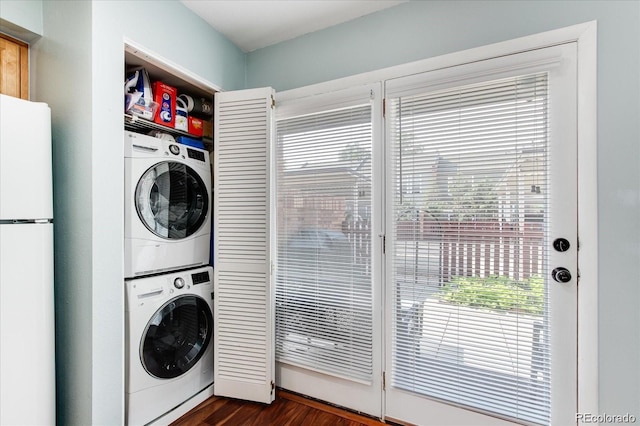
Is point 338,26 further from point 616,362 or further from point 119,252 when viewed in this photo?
→ point 616,362

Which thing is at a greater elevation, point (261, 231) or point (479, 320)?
point (261, 231)

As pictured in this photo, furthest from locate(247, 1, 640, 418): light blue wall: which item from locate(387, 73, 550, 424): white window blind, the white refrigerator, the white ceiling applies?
the white refrigerator

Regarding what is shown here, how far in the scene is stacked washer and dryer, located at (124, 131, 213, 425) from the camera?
1.62 m

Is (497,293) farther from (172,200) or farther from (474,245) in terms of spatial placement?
(172,200)

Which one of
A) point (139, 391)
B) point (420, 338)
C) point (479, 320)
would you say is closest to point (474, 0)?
point (479, 320)

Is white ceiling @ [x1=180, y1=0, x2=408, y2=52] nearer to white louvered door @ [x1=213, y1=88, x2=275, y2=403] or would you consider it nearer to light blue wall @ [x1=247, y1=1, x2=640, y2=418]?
white louvered door @ [x1=213, y1=88, x2=275, y2=403]

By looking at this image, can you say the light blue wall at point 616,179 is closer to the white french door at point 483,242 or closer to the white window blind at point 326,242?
the white french door at point 483,242

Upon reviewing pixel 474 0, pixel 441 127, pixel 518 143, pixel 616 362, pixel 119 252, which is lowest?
pixel 616 362

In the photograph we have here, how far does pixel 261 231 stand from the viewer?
6.45 ft

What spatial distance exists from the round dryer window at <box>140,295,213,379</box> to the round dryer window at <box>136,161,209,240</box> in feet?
1.50

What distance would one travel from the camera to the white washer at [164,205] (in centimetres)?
164

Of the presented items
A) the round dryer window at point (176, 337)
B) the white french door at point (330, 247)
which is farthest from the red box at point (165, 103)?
the round dryer window at point (176, 337)

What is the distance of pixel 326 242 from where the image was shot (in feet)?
6.42

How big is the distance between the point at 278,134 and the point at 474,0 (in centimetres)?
138
